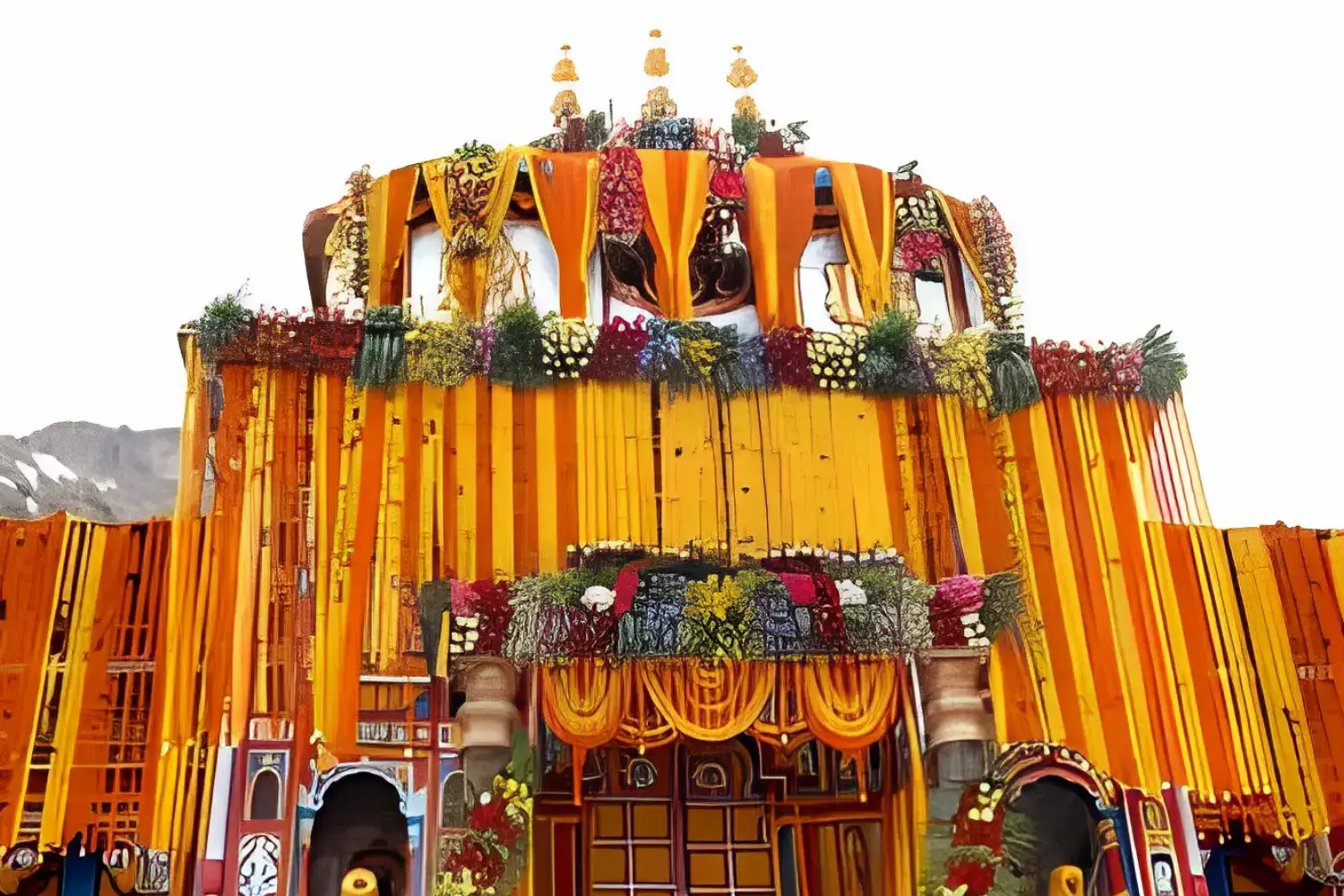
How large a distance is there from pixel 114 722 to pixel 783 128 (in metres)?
11.3

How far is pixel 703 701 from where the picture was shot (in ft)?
37.5

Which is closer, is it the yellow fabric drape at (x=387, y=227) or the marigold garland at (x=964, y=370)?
the marigold garland at (x=964, y=370)

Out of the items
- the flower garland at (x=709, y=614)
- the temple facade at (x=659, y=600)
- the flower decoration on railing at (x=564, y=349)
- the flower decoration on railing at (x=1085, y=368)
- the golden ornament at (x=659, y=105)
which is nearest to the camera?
the flower garland at (x=709, y=614)

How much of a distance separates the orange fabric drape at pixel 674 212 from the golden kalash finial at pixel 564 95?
2.82 m

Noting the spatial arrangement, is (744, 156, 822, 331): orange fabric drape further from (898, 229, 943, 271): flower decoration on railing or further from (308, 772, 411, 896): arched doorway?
(308, 772, 411, 896): arched doorway

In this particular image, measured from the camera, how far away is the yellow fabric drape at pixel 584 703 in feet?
37.1

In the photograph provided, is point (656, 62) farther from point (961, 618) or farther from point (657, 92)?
point (961, 618)

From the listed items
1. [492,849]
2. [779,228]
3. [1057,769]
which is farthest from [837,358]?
[492,849]

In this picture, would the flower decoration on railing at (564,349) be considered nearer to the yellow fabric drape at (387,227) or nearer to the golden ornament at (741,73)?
the yellow fabric drape at (387,227)

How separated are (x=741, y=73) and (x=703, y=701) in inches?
399

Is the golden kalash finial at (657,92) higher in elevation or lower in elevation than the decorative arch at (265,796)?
higher

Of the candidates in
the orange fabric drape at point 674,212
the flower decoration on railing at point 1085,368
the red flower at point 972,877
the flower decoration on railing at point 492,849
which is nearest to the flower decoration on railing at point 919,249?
the flower decoration on railing at point 1085,368

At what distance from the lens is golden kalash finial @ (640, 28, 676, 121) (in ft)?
58.7

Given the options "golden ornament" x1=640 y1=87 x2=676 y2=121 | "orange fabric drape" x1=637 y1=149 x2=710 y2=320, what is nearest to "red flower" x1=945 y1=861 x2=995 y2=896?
"orange fabric drape" x1=637 y1=149 x2=710 y2=320
